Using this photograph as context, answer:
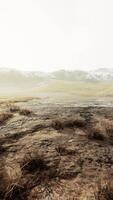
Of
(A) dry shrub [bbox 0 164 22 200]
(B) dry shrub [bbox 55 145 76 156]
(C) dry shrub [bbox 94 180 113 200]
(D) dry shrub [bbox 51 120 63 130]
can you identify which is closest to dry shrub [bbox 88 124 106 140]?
(D) dry shrub [bbox 51 120 63 130]

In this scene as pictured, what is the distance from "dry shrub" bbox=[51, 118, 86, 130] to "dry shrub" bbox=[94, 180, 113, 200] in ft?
15.6

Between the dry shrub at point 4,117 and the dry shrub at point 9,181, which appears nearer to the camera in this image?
the dry shrub at point 9,181

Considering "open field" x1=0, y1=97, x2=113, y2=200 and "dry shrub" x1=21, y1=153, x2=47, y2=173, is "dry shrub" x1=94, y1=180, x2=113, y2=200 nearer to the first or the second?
"open field" x1=0, y1=97, x2=113, y2=200

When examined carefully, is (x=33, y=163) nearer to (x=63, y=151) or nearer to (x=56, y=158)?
(x=56, y=158)

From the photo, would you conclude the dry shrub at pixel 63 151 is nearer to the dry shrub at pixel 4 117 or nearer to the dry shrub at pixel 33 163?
the dry shrub at pixel 33 163

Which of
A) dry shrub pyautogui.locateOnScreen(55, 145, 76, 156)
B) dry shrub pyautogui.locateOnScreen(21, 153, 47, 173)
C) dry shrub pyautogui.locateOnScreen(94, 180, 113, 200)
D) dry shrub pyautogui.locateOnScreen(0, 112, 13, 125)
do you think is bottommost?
dry shrub pyautogui.locateOnScreen(94, 180, 113, 200)

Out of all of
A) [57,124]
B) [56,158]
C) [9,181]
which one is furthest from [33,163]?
[57,124]

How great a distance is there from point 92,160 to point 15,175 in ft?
7.76

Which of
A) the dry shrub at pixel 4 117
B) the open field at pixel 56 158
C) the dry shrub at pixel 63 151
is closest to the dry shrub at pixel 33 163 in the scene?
the open field at pixel 56 158

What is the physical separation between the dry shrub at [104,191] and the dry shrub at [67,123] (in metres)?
4.74

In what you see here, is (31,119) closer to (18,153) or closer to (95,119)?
(95,119)

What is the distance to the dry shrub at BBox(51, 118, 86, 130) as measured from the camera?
37.1 feet

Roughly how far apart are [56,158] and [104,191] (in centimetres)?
224

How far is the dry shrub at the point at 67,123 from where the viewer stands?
11320 mm
